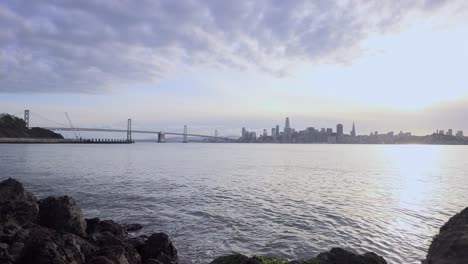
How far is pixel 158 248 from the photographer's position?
11156 mm

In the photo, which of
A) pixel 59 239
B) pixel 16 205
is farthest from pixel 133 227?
pixel 59 239

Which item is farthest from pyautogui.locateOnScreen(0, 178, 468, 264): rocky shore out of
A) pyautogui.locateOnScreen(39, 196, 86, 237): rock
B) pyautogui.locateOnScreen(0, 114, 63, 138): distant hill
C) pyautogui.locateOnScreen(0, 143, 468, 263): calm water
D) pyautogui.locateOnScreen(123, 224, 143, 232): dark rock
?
pyautogui.locateOnScreen(0, 114, 63, 138): distant hill

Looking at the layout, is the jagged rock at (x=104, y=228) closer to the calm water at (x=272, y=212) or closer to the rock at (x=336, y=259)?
the calm water at (x=272, y=212)

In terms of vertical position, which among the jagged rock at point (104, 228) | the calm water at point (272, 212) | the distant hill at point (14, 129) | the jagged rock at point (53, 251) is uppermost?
the distant hill at point (14, 129)

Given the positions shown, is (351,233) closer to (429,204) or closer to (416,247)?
(416,247)

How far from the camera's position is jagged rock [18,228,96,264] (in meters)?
7.45

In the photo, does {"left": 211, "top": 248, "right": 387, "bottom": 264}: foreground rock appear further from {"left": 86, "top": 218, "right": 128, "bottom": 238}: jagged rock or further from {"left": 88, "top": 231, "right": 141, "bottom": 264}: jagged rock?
{"left": 86, "top": 218, "right": 128, "bottom": 238}: jagged rock

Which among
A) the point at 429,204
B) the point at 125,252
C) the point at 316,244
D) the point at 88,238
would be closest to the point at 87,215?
the point at 88,238

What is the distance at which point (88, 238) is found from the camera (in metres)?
10.9

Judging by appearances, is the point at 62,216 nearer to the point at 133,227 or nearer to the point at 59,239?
the point at 59,239

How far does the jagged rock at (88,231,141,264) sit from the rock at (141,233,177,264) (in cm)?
91

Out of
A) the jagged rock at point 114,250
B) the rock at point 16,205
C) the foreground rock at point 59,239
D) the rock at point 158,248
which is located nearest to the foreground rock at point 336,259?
the jagged rock at point 114,250

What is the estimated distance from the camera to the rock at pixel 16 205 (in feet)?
35.8

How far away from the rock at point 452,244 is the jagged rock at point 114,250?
268 inches
